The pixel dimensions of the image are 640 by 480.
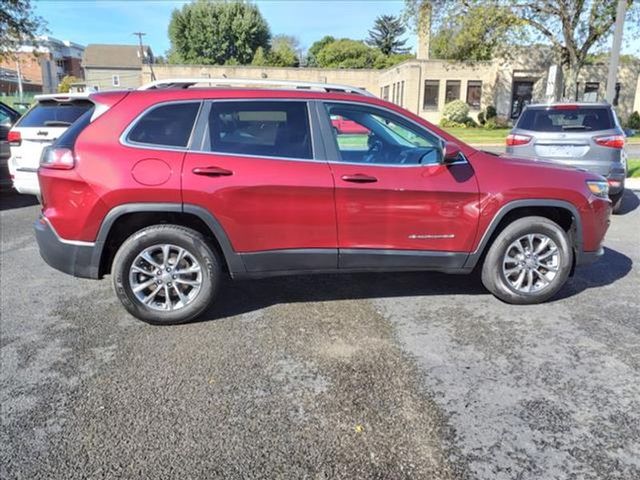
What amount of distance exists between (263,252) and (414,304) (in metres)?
1.44

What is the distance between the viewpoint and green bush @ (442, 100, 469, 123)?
32.7 meters

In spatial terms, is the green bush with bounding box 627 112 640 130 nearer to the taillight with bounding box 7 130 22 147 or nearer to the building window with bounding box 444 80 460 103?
the building window with bounding box 444 80 460 103

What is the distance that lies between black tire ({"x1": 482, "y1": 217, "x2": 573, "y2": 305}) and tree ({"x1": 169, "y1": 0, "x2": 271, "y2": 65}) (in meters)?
57.2

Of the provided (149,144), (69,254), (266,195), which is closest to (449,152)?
(266,195)

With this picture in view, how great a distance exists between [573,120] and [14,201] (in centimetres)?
962

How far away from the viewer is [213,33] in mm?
57219

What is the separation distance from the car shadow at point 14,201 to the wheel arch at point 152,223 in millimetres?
5990

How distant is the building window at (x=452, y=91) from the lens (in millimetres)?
35812

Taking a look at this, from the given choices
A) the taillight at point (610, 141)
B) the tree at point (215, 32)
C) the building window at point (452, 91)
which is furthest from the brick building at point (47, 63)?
the building window at point (452, 91)

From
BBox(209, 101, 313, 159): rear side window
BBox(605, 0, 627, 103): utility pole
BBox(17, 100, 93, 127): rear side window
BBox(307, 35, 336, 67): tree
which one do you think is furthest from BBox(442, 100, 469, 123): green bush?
BBox(307, 35, 336, 67): tree

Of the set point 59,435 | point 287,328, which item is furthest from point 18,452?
point 287,328

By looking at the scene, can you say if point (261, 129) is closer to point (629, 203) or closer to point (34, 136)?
point (34, 136)

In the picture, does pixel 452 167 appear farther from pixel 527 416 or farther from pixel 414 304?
pixel 527 416

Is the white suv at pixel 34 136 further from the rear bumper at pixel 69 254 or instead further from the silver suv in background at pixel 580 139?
→ the silver suv in background at pixel 580 139
